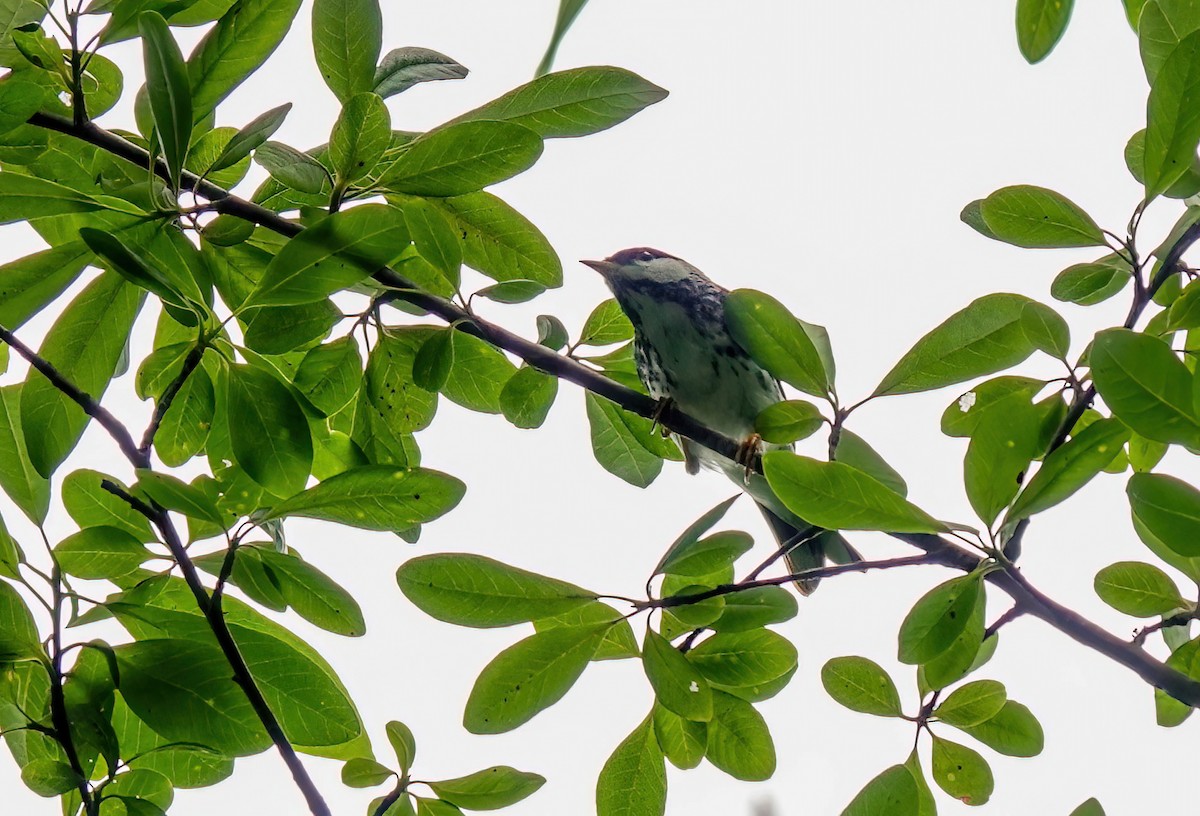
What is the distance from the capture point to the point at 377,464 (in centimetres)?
145

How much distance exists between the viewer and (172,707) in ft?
4.30

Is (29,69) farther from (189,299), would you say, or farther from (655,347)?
(655,347)

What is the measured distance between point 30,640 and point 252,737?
29 centimetres

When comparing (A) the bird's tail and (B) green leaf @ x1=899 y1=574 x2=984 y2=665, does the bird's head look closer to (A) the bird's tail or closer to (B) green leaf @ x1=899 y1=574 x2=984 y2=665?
(A) the bird's tail

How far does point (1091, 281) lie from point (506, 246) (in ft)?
2.67

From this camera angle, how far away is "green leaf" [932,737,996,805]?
152 centimetres

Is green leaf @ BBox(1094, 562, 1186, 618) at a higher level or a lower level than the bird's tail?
lower

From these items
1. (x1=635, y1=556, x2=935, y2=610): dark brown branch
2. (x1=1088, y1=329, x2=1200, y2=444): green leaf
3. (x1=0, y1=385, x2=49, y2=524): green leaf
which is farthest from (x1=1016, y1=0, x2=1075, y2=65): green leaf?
(x1=0, y1=385, x2=49, y2=524): green leaf

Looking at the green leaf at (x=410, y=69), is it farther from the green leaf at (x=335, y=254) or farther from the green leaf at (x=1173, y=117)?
the green leaf at (x=1173, y=117)

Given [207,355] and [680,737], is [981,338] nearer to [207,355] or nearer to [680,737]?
[680,737]

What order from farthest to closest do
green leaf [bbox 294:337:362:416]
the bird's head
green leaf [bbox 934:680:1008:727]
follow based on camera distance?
the bird's head < green leaf [bbox 294:337:362:416] < green leaf [bbox 934:680:1008:727]

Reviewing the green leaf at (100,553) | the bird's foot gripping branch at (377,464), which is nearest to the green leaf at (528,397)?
the bird's foot gripping branch at (377,464)

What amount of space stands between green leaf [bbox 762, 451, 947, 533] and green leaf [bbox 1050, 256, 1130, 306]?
0.54 meters

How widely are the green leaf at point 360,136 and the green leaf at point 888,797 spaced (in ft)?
3.23
